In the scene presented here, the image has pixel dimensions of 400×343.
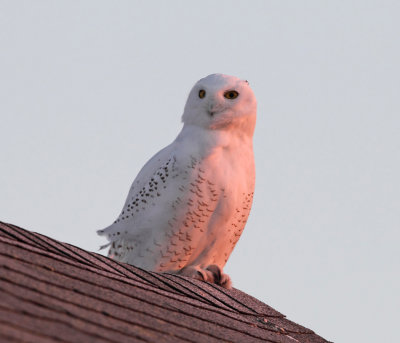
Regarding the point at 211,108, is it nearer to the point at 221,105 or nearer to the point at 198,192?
the point at 221,105

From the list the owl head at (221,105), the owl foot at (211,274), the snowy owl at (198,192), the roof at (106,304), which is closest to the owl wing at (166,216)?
the snowy owl at (198,192)

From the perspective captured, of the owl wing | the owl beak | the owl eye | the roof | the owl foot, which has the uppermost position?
the owl eye

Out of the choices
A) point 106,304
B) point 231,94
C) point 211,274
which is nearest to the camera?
point 106,304

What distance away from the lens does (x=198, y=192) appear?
684cm

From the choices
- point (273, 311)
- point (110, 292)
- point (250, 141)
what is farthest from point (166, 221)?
point (110, 292)

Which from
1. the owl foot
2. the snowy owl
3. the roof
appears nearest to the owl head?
the snowy owl

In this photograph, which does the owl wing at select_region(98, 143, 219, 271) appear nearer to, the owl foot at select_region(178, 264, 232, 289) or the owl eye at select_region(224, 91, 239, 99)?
the owl foot at select_region(178, 264, 232, 289)

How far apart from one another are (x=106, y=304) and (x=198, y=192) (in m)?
3.18

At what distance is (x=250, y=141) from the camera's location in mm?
7227

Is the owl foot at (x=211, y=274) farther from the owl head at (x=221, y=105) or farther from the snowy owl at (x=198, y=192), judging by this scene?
the owl head at (x=221, y=105)

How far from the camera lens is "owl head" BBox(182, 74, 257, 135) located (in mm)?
7055

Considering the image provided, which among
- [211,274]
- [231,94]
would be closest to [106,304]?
[211,274]

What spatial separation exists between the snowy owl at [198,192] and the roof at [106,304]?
1349 mm

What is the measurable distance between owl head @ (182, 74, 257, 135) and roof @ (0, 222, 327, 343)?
1761 mm
